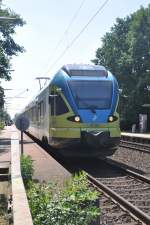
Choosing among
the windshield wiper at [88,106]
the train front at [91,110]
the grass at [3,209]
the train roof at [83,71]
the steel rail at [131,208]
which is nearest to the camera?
the grass at [3,209]

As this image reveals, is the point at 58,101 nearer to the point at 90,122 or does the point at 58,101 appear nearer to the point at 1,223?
the point at 90,122

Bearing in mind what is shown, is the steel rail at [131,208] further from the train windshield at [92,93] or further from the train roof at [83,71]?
the train roof at [83,71]

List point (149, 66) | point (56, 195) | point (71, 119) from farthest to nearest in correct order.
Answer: point (149, 66), point (71, 119), point (56, 195)

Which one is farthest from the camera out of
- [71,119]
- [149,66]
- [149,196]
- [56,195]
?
[149,66]

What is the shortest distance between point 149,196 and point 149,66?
5072 cm

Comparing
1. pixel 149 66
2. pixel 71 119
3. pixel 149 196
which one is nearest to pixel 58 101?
pixel 71 119

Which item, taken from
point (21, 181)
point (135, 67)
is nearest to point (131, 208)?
point (21, 181)

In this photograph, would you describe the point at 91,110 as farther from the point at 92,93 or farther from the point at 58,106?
the point at 58,106

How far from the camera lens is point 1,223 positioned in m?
8.77

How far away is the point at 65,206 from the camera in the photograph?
6387 mm

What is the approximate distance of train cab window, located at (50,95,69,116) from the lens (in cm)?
1728

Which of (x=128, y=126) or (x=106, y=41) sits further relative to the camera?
(x=106, y=41)

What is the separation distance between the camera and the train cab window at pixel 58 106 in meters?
17.3

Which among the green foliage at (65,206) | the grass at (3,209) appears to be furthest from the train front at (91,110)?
the green foliage at (65,206)
